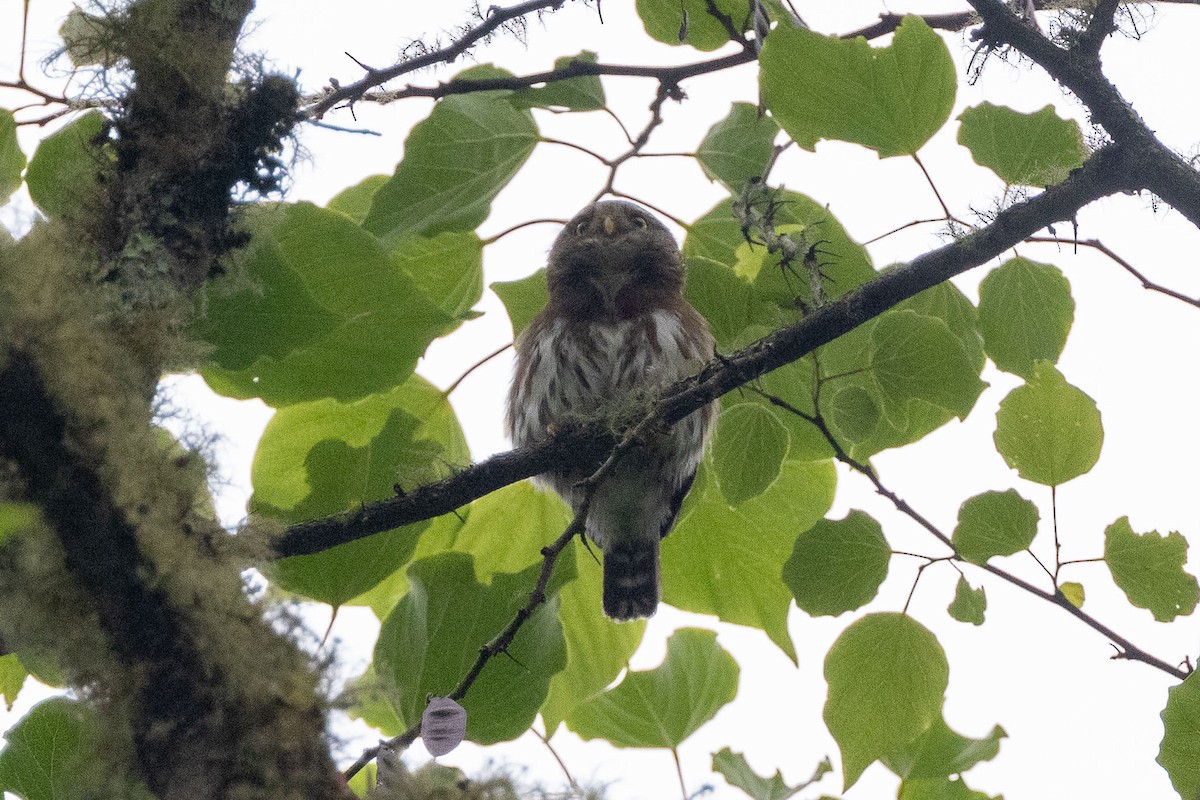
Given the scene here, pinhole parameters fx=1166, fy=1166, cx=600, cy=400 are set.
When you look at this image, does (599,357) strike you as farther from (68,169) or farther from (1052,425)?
(68,169)

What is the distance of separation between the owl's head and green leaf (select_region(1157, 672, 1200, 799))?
2424mm

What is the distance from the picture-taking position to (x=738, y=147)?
2.59 meters

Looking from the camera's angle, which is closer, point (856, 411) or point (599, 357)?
point (856, 411)

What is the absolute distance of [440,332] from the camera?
223 centimetres

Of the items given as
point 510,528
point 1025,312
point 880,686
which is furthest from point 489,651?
point 1025,312

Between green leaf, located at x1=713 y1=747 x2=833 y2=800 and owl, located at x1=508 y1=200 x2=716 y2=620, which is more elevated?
owl, located at x1=508 y1=200 x2=716 y2=620

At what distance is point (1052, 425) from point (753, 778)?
2.91ft

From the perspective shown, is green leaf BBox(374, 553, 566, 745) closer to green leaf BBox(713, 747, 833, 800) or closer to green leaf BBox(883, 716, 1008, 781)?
green leaf BBox(713, 747, 833, 800)

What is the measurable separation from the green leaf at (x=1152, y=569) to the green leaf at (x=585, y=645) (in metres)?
1.14

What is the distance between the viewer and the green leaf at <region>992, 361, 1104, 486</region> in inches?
81.5

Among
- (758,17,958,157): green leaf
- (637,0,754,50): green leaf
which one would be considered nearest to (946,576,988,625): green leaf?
(758,17,958,157): green leaf

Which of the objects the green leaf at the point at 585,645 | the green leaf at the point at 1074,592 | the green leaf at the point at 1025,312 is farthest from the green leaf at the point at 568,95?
the green leaf at the point at 1074,592

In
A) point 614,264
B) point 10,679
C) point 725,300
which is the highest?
point 614,264

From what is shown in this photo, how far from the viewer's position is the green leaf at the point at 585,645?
2.65 meters
